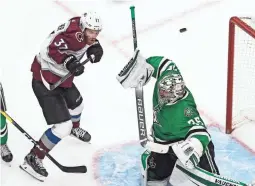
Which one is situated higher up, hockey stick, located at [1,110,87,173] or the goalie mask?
the goalie mask

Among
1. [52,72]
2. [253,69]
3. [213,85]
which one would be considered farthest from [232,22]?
[52,72]

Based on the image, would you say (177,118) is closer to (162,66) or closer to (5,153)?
(162,66)

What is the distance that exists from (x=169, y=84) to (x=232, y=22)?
90 cm

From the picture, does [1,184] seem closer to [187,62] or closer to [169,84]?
[169,84]

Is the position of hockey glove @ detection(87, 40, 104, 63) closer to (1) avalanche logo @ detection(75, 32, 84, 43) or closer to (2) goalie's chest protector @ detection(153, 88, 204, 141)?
(1) avalanche logo @ detection(75, 32, 84, 43)

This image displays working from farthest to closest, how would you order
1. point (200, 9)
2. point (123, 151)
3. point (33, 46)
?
1. point (200, 9)
2. point (33, 46)
3. point (123, 151)

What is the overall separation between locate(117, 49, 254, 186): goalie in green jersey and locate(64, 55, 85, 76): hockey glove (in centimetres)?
26

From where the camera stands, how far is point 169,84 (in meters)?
3.44

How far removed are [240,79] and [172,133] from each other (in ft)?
3.33

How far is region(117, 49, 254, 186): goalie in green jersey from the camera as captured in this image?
343 centimetres

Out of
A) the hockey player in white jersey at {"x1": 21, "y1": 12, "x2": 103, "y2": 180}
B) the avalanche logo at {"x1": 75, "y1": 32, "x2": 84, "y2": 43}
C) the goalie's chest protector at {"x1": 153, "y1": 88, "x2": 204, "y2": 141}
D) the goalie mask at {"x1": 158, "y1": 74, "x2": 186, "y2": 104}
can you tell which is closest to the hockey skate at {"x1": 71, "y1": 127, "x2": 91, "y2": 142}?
the hockey player in white jersey at {"x1": 21, "y1": 12, "x2": 103, "y2": 180}

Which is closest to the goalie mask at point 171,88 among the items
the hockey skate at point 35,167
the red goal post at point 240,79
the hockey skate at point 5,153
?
the red goal post at point 240,79

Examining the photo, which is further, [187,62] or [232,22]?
[187,62]

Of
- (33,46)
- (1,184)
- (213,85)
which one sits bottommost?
(1,184)
